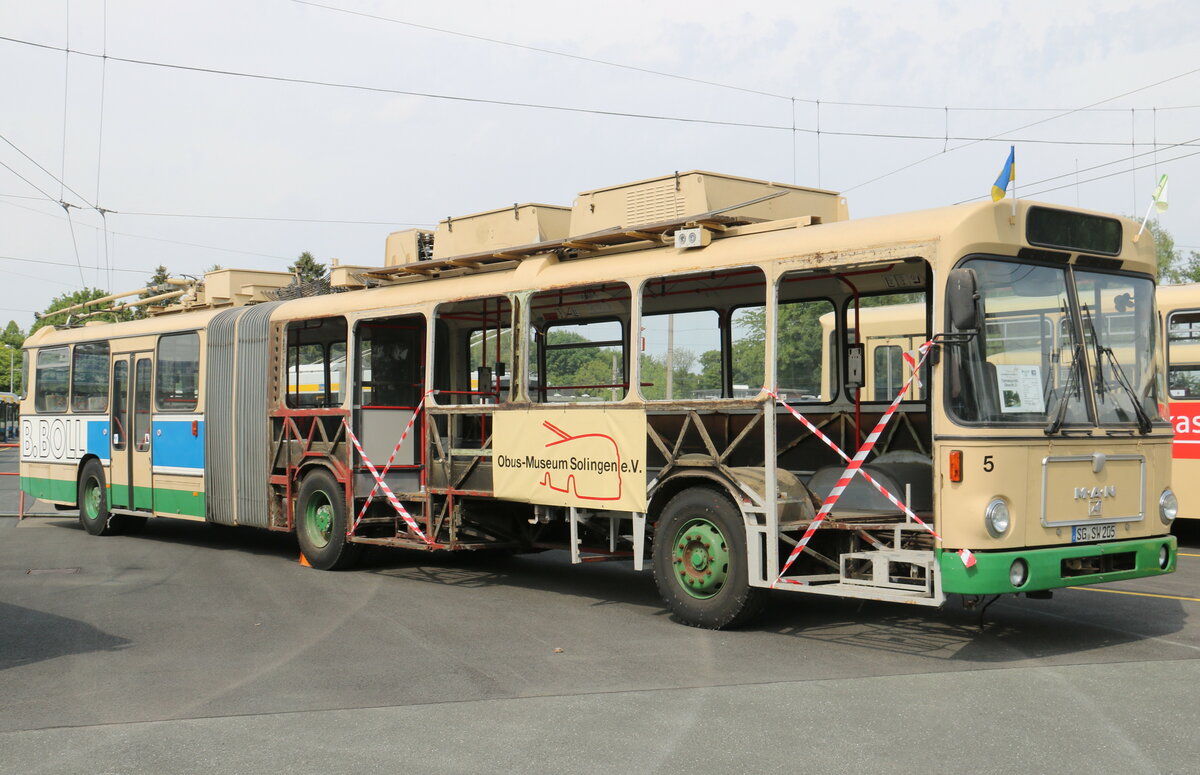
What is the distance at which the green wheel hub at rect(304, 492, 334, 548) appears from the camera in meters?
13.5

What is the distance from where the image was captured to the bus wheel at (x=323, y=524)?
1312cm

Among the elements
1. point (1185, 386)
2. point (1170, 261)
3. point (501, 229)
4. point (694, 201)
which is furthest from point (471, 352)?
point (1170, 261)

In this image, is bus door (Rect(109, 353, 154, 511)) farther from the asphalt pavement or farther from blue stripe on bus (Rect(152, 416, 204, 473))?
the asphalt pavement

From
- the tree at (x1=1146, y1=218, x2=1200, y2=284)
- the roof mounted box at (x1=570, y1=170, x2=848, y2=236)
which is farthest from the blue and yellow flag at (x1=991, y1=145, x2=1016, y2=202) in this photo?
the tree at (x1=1146, y1=218, x2=1200, y2=284)

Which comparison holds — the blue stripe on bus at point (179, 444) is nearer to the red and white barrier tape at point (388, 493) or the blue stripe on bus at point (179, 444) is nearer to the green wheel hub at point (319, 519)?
the green wheel hub at point (319, 519)

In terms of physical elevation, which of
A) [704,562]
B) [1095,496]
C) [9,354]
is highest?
[9,354]

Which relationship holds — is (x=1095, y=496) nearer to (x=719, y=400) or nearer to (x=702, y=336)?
(x=719, y=400)

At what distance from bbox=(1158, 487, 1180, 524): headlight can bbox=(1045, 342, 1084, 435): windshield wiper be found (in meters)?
1.21

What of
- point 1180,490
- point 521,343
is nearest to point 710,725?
point 521,343

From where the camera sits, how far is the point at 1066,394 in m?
8.36

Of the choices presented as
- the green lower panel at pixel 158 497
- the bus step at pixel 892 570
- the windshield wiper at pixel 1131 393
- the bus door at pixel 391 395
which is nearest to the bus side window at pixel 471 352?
the bus door at pixel 391 395

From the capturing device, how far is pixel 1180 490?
14953mm

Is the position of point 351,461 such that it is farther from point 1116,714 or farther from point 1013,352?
point 1116,714

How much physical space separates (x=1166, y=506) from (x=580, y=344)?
5.21 metres
